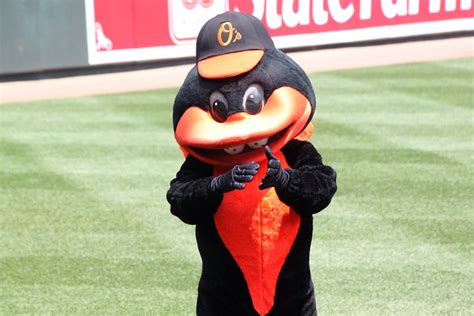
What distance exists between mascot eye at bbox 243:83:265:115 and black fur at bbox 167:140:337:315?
275 millimetres

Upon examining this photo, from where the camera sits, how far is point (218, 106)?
448 cm

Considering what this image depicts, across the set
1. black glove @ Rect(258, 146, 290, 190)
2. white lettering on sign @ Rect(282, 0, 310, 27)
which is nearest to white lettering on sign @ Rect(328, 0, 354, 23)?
white lettering on sign @ Rect(282, 0, 310, 27)

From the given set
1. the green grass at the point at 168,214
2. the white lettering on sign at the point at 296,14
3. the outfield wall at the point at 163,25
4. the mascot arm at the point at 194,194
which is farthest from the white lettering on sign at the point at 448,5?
the mascot arm at the point at 194,194

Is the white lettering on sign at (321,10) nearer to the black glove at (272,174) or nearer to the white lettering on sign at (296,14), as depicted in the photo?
the white lettering on sign at (296,14)

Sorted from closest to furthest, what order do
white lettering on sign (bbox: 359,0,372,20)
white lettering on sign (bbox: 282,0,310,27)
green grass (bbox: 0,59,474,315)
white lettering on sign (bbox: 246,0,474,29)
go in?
green grass (bbox: 0,59,474,315)
white lettering on sign (bbox: 246,0,474,29)
white lettering on sign (bbox: 282,0,310,27)
white lettering on sign (bbox: 359,0,372,20)

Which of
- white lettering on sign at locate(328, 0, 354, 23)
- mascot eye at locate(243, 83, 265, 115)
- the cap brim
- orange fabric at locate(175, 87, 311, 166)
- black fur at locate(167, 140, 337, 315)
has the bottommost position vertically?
white lettering on sign at locate(328, 0, 354, 23)

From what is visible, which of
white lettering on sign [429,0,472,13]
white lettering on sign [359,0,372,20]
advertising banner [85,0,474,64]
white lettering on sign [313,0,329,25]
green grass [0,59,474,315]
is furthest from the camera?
white lettering on sign [429,0,472,13]

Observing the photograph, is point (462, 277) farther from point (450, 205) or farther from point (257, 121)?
point (257, 121)

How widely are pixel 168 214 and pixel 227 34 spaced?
4.02 meters

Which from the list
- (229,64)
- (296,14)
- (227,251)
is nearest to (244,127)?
(229,64)

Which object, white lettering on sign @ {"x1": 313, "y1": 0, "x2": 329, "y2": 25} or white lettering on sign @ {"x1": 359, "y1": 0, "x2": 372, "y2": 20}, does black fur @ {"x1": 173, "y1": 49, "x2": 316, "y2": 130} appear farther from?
white lettering on sign @ {"x1": 359, "y1": 0, "x2": 372, "y2": 20}

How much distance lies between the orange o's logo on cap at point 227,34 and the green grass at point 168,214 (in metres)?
2.45

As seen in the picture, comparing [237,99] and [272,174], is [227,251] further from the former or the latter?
[237,99]

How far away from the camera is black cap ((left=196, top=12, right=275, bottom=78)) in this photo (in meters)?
4.52
